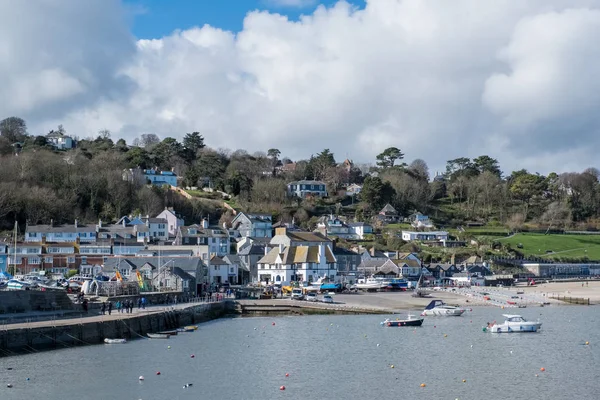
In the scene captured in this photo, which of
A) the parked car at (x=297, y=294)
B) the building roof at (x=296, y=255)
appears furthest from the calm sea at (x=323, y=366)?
the building roof at (x=296, y=255)

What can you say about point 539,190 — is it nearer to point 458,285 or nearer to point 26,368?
point 458,285

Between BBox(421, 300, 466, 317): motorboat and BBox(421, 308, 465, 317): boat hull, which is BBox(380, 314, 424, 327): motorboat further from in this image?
BBox(421, 300, 466, 317): motorboat

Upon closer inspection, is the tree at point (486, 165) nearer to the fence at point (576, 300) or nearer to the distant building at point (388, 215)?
the distant building at point (388, 215)

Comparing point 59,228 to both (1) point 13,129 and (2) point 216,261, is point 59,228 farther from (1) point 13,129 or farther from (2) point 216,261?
(1) point 13,129

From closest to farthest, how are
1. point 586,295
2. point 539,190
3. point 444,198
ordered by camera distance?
point 586,295, point 539,190, point 444,198

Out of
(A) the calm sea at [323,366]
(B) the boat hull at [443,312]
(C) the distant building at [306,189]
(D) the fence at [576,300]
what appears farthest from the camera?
(C) the distant building at [306,189]

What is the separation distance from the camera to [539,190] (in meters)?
139

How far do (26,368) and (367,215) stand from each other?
9637 centimetres

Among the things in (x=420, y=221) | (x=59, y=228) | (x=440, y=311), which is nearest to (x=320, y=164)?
(x=420, y=221)

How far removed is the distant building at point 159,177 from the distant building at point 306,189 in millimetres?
19915

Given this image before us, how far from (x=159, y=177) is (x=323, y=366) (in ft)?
276

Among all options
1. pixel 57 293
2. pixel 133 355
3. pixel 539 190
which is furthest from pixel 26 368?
pixel 539 190

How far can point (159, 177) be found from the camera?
119m

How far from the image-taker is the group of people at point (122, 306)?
5031 centimetres
